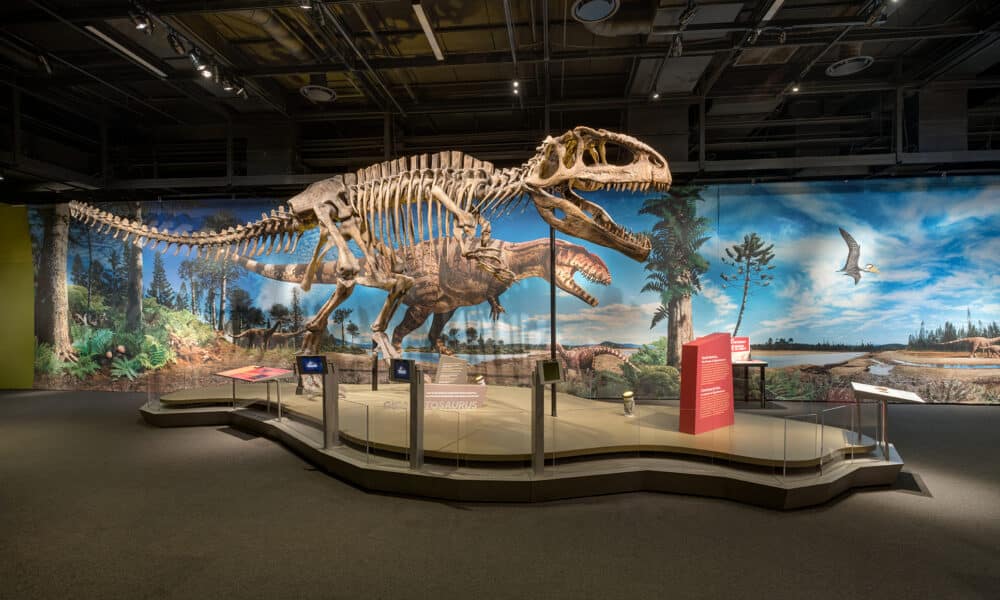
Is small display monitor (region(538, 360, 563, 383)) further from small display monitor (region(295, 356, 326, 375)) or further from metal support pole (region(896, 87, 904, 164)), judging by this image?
metal support pole (region(896, 87, 904, 164))

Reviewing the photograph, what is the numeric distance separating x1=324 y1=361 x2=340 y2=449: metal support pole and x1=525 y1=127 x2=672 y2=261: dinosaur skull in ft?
8.67

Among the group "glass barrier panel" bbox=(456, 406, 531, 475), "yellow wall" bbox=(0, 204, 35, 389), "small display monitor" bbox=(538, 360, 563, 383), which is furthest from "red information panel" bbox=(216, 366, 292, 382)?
"yellow wall" bbox=(0, 204, 35, 389)

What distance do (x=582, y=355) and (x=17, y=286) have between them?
11.3 meters

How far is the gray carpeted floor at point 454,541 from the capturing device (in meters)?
2.49

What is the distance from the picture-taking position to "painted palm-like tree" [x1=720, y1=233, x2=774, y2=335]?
7.77 meters

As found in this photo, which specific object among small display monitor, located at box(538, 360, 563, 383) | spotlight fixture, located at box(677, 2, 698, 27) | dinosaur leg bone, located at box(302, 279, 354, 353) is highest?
spotlight fixture, located at box(677, 2, 698, 27)

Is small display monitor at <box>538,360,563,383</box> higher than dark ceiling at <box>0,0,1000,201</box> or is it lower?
lower

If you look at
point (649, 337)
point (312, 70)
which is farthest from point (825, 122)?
point (312, 70)

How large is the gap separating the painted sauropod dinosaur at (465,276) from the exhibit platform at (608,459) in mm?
3641

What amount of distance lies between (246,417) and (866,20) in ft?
28.6

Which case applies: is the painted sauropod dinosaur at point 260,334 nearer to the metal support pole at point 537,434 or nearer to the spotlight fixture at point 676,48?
the metal support pole at point 537,434

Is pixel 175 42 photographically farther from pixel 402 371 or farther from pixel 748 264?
pixel 748 264

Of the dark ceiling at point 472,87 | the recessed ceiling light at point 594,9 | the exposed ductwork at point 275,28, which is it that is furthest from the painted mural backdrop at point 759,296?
the exposed ductwork at point 275,28

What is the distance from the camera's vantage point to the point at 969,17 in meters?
5.70
